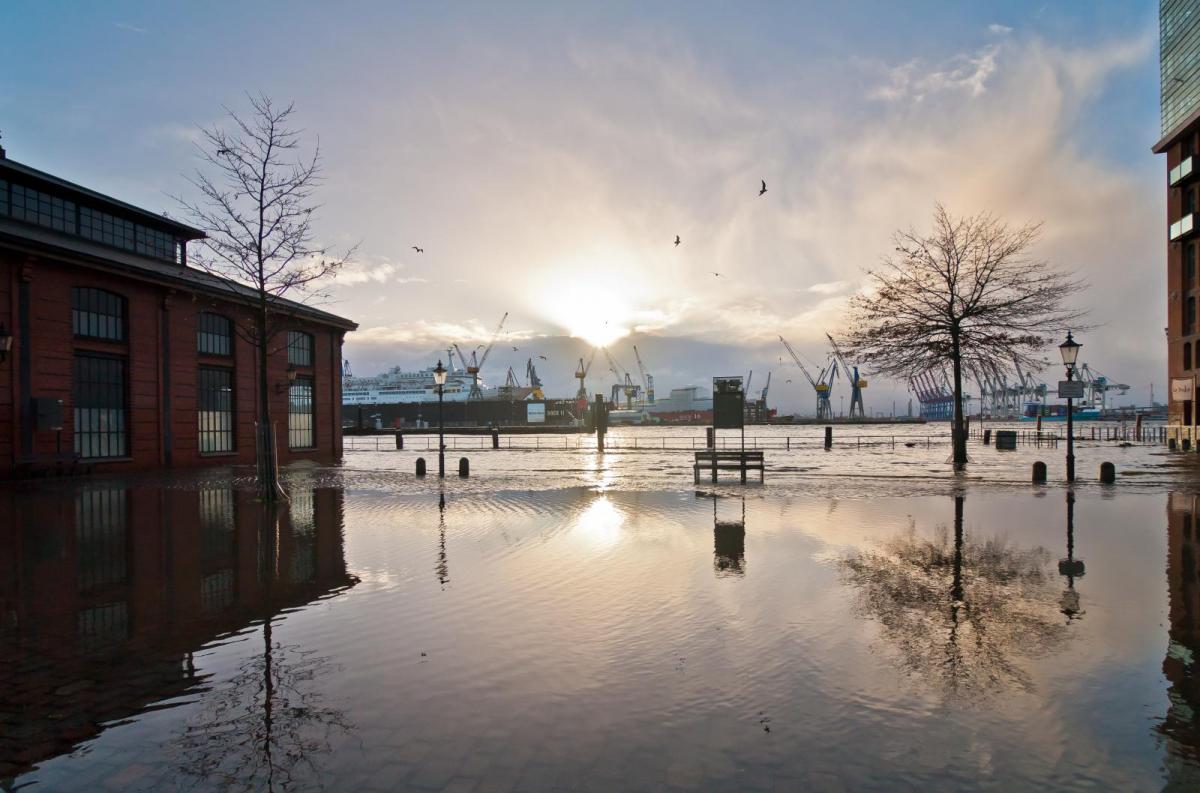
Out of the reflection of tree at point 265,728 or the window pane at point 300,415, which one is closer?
the reflection of tree at point 265,728

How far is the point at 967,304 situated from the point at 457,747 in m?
27.6

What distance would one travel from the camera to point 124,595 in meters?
7.42

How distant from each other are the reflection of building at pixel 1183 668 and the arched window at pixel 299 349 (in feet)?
111

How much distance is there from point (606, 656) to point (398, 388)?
151 metres

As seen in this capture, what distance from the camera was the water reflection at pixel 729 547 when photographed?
817cm

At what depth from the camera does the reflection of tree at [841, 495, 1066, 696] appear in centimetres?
509

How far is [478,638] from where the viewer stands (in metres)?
5.82

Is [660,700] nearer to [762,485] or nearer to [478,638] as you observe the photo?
[478,638]

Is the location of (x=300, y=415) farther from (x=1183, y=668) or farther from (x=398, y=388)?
(x=398, y=388)

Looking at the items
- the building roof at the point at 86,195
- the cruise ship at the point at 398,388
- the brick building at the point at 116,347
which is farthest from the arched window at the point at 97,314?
the cruise ship at the point at 398,388

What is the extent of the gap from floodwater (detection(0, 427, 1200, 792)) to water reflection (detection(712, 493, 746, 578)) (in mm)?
71

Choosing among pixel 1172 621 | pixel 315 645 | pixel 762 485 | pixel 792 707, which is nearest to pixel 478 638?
pixel 315 645

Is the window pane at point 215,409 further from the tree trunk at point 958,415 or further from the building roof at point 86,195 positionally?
the tree trunk at point 958,415

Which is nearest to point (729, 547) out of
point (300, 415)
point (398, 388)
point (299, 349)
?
point (300, 415)
